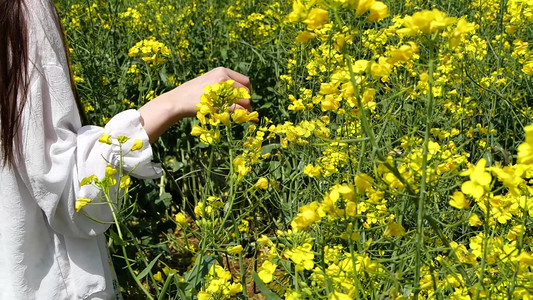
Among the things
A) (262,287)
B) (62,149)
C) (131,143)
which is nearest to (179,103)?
(131,143)

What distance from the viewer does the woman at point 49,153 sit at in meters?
1.19

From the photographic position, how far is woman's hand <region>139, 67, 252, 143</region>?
1.24 metres

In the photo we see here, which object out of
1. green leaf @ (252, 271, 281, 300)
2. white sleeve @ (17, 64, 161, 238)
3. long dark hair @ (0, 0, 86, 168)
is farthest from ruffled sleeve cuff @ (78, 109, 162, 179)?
green leaf @ (252, 271, 281, 300)

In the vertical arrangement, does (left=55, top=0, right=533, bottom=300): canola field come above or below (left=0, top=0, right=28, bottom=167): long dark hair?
below

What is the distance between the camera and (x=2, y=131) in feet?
3.89

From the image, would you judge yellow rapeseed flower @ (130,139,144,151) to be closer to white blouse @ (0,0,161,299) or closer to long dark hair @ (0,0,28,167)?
white blouse @ (0,0,161,299)

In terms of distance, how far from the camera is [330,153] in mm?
1561

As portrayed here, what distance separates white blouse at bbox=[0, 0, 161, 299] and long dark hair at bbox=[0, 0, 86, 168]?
0.01m

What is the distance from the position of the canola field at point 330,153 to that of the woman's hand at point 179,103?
0.07m

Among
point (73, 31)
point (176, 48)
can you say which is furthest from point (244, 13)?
point (73, 31)

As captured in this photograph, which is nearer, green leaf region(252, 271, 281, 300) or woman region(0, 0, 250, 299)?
green leaf region(252, 271, 281, 300)

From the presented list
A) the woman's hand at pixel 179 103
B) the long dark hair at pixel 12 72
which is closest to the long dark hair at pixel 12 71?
the long dark hair at pixel 12 72

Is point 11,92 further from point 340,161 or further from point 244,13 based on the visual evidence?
point 244,13

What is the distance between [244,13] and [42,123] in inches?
95.0
